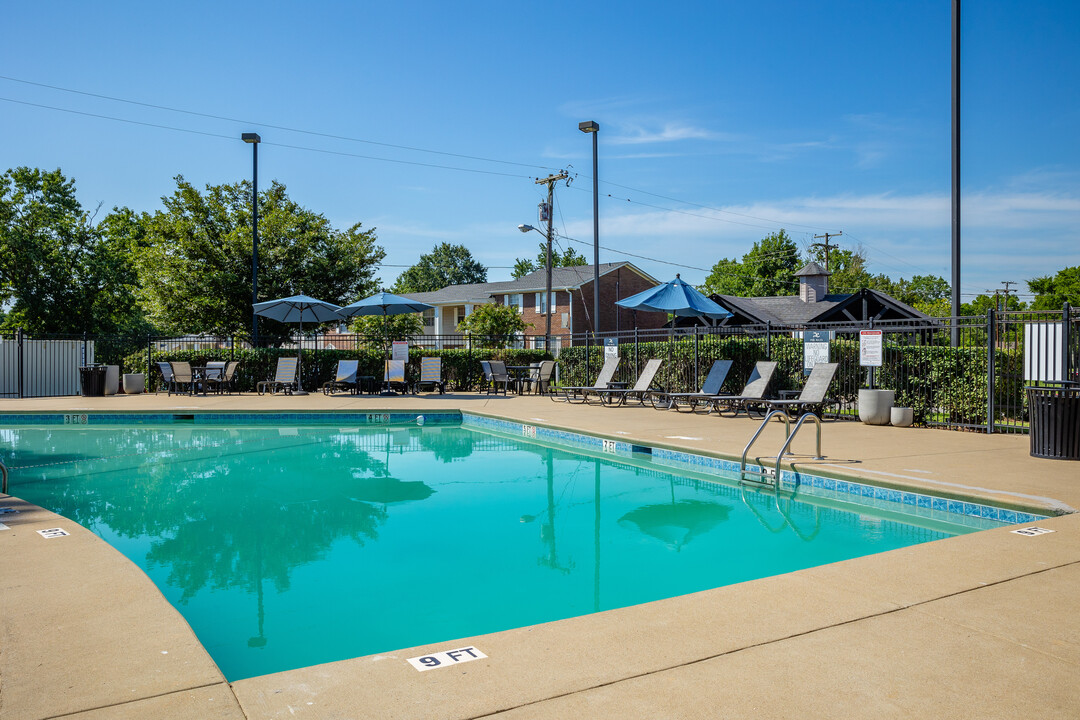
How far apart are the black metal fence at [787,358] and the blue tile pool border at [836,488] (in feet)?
9.71

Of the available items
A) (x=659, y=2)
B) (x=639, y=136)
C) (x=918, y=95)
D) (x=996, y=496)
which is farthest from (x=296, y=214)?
(x=996, y=496)

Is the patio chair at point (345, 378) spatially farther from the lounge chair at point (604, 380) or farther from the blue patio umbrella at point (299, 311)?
the lounge chair at point (604, 380)

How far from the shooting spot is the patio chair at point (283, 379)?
17628 mm

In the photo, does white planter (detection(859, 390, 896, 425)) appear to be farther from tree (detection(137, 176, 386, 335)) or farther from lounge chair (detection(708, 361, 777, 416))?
tree (detection(137, 176, 386, 335))

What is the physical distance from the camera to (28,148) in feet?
81.7

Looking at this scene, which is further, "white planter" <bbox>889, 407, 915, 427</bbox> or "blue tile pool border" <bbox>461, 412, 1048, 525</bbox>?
"white planter" <bbox>889, 407, 915, 427</bbox>

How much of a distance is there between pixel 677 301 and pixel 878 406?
4407 millimetres

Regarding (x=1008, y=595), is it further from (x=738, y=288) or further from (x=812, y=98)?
(x=738, y=288)

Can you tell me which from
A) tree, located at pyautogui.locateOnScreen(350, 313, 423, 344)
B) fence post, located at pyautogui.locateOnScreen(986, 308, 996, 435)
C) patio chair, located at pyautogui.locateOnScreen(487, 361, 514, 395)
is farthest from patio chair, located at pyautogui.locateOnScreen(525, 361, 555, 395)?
fence post, located at pyautogui.locateOnScreen(986, 308, 996, 435)

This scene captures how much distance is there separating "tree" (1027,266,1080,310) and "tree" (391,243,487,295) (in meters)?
50.1

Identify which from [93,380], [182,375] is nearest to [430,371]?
[182,375]

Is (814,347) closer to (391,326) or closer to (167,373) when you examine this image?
(167,373)

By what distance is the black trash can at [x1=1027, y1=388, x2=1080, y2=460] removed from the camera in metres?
7.09

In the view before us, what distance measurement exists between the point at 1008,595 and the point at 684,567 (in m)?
2.04
